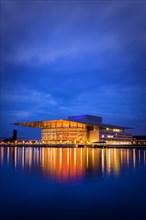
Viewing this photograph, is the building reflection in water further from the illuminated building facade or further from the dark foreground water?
the illuminated building facade

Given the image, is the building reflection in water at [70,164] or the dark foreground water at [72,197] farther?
the building reflection in water at [70,164]

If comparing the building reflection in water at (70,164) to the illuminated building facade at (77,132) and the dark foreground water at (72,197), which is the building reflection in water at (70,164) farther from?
the illuminated building facade at (77,132)

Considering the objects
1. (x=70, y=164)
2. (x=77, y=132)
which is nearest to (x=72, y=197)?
(x=70, y=164)

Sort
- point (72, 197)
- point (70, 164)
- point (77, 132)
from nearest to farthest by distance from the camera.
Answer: point (72, 197)
point (70, 164)
point (77, 132)

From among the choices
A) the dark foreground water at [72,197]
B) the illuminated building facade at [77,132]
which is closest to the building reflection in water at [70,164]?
the dark foreground water at [72,197]

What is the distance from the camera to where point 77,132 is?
242 ft

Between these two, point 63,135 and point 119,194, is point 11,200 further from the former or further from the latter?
point 63,135

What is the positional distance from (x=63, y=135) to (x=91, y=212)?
218ft

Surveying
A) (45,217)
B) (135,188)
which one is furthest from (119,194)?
(45,217)

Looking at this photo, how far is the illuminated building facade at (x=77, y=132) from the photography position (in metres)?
72.7

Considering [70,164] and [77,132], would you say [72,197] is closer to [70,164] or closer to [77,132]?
[70,164]

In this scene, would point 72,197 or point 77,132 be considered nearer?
point 72,197

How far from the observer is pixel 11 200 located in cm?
785

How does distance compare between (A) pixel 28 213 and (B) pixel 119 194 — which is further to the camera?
(B) pixel 119 194
